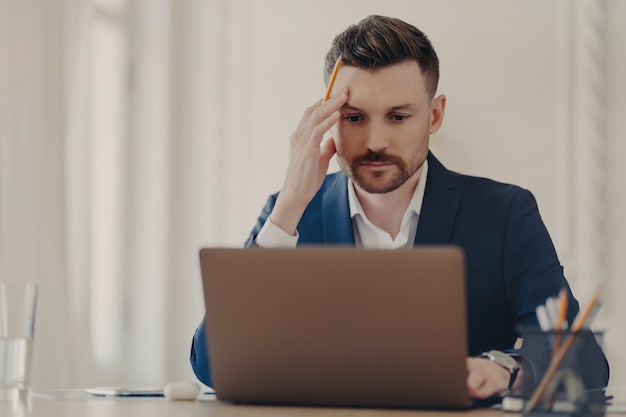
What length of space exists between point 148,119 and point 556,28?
5.18 feet

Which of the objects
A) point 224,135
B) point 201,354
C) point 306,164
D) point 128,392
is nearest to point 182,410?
point 128,392

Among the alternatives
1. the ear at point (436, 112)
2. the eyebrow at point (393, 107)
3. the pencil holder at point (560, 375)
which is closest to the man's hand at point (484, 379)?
the pencil holder at point (560, 375)

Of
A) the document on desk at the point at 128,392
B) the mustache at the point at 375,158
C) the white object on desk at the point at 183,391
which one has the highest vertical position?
the mustache at the point at 375,158

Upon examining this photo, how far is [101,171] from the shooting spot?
3.65 metres

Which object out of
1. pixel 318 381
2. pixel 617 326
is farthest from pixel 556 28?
pixel 318 381

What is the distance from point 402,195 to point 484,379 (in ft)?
2.76

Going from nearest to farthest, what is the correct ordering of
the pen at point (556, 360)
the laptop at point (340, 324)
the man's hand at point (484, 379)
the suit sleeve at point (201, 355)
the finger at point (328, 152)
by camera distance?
the pen at point (556, 360)
the laptop at point (340, 324)
the man's hand at point (484, 379)
the suit sleeve at point (201, 355)
the finger at point (328, 152)

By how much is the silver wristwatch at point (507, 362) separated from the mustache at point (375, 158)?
0.68m

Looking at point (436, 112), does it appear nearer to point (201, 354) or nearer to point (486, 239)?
point (486, 239)

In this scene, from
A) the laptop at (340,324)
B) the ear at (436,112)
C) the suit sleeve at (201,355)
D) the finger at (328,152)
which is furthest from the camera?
the ear at (436,112)

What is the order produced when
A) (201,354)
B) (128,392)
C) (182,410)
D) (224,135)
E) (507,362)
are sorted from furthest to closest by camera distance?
(224,135)
(201,354)
(128,392)
(507,362)
(182,410)

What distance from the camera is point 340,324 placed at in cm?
125

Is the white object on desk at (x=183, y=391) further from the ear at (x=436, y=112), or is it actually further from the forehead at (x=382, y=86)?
the ear at (x=436, y=112)

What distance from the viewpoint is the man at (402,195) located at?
2.07 meters
